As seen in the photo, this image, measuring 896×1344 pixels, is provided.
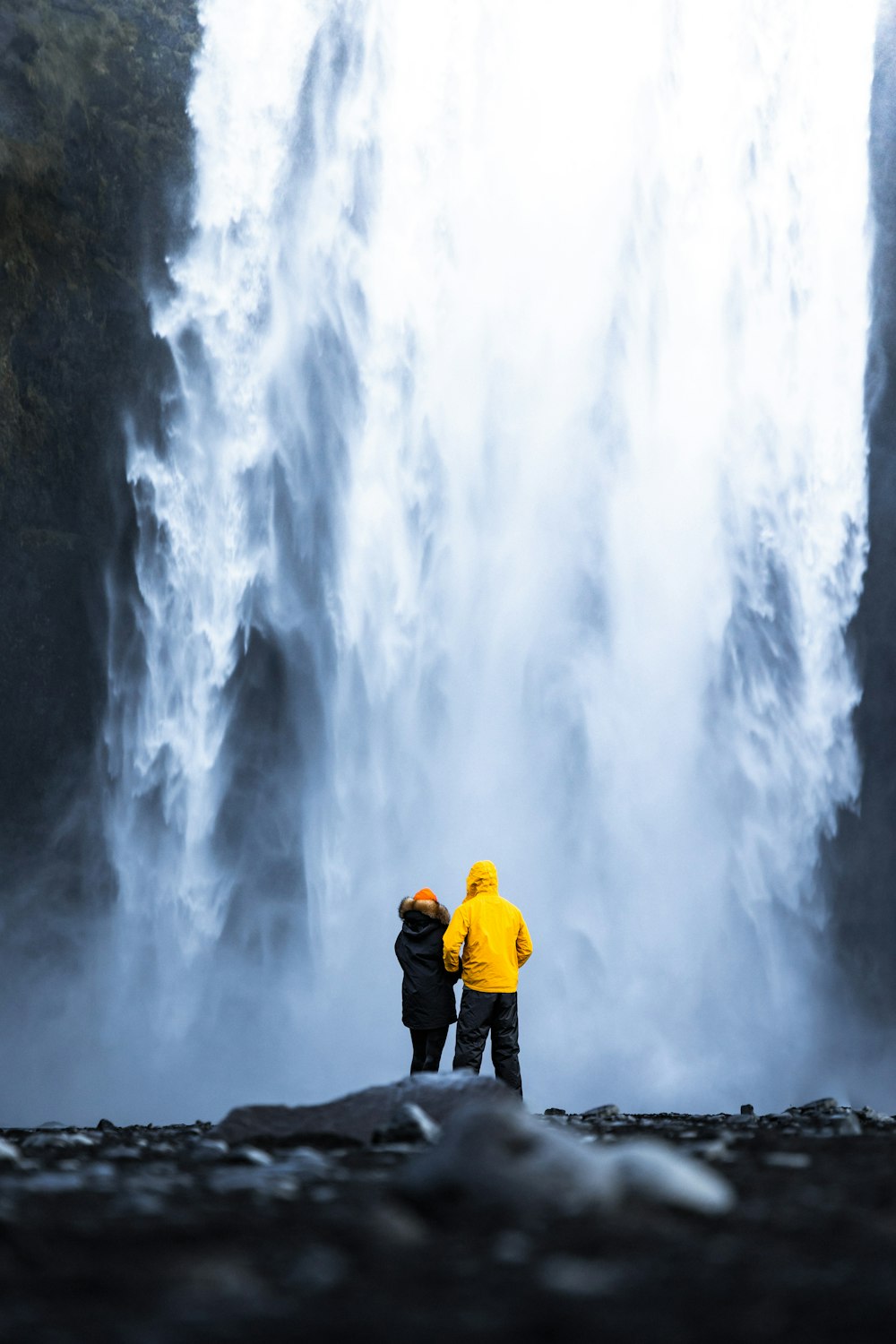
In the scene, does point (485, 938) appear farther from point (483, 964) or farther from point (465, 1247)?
point (465, 1247)

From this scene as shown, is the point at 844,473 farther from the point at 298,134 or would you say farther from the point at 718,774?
the point at 298,134

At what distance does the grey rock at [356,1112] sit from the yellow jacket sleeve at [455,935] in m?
2.36

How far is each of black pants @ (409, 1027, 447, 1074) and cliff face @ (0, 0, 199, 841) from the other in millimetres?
10427

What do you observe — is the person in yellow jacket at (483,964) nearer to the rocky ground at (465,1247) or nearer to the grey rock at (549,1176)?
the rocky ground at (465,1247)

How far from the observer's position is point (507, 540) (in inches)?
764

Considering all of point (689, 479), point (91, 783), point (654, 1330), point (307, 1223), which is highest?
point (689, 479)

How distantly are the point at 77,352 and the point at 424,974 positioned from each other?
43.5 feet

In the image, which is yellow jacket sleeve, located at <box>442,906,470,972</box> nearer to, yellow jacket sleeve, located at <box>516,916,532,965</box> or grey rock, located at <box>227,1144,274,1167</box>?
yellow jacket sleeve, located at <box>516,916,532,965</box>

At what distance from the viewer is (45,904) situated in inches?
718

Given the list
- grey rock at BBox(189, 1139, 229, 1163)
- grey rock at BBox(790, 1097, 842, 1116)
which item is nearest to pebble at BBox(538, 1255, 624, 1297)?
grey rock at BBox(189, 1139, 229, 1163)

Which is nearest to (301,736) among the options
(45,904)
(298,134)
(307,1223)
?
(45,904)

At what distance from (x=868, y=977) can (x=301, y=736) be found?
8.91 metres

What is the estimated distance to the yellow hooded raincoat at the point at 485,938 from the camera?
8305 mm

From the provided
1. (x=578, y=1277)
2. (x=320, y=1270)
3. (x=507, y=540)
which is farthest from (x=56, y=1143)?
(x=507, y=540)
